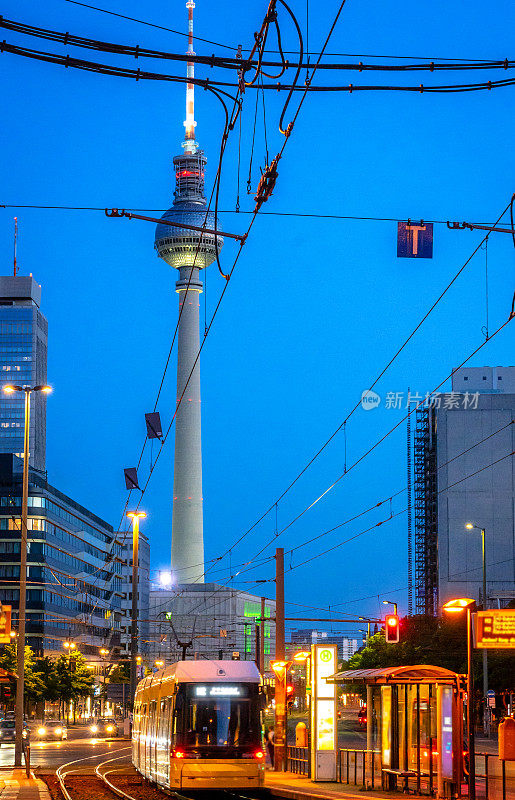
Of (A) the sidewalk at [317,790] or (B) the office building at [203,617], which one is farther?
(B) the office building at [203,617]

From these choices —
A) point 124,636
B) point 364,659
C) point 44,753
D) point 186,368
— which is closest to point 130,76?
point 44,753

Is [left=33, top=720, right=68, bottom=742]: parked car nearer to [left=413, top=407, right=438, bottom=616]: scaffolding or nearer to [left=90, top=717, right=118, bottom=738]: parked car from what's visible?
[left=90, top=717, right=118, bottom=738]: parked car

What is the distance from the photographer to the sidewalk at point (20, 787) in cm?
2325

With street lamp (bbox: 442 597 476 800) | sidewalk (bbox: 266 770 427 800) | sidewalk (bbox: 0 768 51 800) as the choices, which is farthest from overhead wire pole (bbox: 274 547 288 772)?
street lamp (bbox: 442 597 476 800)

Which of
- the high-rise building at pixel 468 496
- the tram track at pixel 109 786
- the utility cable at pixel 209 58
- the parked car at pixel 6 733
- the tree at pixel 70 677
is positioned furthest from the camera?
the high-rise building at pixel 468 496

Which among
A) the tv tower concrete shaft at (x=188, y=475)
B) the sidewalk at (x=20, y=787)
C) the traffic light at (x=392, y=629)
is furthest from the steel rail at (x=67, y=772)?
the tv tower concrete shaft at (x=188, y=475)

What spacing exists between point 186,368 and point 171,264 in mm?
24285

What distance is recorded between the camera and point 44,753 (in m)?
52.0

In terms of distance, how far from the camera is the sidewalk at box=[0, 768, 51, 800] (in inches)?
915

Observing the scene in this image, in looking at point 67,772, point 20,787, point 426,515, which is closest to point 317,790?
point 20,787

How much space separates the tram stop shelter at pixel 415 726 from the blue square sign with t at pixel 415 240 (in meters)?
8.14

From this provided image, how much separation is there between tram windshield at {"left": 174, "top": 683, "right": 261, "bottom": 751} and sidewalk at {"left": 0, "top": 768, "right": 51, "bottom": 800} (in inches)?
125

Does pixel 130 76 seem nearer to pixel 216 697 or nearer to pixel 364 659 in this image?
pixel 216 697

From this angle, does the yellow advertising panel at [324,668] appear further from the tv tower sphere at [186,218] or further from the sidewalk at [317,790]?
the tv tower sphere at [186,218]
